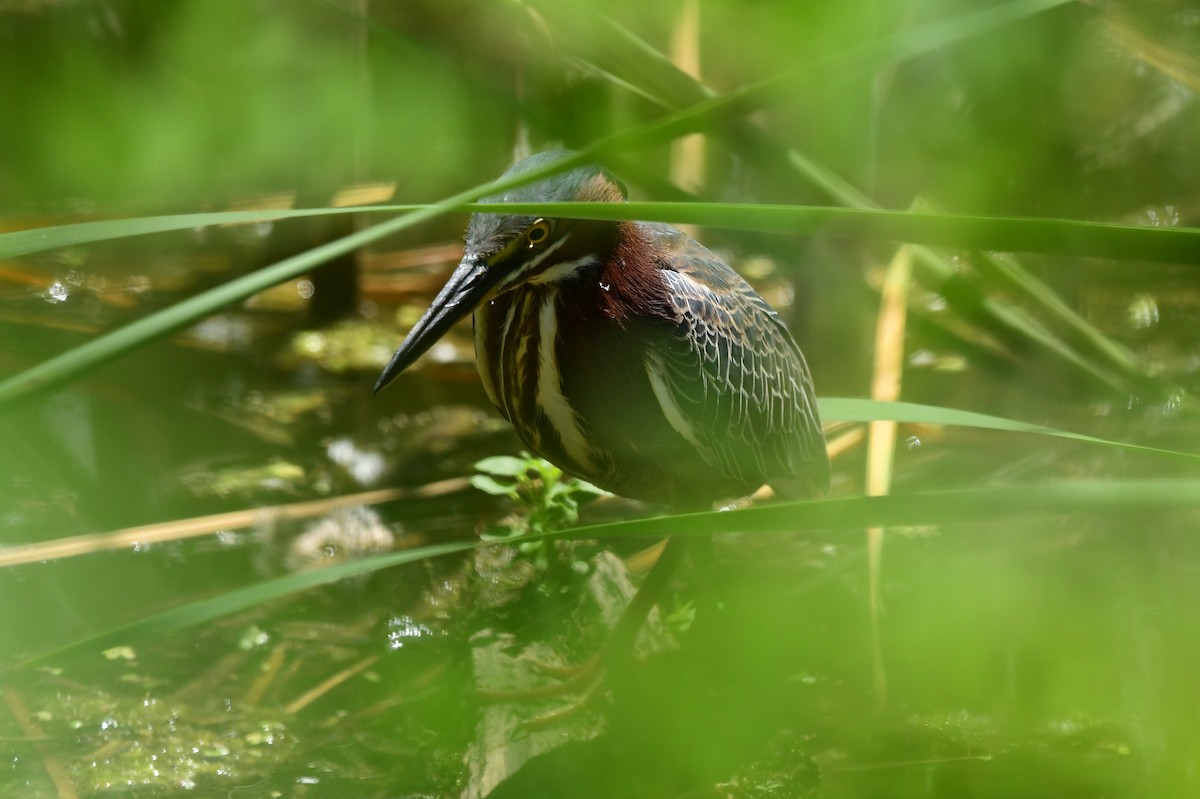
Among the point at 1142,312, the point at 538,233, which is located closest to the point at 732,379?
the point at 538,233

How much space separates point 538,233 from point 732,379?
0.44 m

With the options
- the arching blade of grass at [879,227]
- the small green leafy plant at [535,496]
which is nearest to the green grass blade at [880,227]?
the arching blade of grass at [879,227]

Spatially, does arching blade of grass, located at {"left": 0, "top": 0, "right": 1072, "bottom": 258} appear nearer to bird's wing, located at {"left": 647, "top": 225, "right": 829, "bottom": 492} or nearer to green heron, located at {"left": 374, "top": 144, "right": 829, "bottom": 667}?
green heron, located at {"left": 374, "top": 144, "right": 829, "bottom": 667}

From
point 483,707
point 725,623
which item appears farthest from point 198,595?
point 725,623

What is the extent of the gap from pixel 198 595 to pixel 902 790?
1178mm

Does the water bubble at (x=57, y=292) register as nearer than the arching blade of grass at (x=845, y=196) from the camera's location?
No

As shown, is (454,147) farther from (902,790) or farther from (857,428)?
(902,790)

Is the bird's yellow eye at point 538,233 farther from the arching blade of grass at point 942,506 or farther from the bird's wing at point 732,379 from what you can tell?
the arching blade of grass at point 942,506

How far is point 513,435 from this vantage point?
7.64 ft

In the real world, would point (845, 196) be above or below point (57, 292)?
above

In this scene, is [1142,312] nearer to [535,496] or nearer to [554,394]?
[535,496]

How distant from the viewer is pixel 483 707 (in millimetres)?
1501

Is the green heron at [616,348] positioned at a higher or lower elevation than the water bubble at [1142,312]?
lower

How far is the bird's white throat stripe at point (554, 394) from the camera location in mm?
1432
